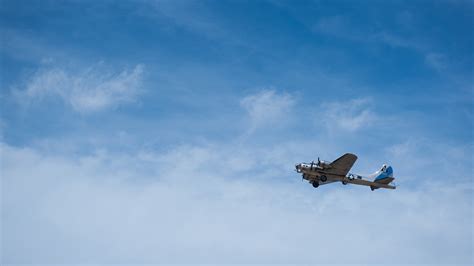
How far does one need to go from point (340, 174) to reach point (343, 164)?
301cm

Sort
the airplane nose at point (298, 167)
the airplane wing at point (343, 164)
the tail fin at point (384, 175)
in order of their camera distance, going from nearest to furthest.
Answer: the airplane wing at point (343, 164)
the airplane nose at point (298, 167)
the tail fin at point (384, 175)

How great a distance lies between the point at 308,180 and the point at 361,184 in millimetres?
8940

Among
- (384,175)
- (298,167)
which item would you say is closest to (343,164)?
(298,167)

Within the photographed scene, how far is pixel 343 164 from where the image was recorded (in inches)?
2926

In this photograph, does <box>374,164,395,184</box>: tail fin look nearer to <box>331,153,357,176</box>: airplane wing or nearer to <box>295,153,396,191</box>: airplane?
<box>295,153,396,191</box>: airplane

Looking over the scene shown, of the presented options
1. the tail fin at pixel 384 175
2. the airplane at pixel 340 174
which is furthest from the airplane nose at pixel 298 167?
the tail fin at pixel 384 175

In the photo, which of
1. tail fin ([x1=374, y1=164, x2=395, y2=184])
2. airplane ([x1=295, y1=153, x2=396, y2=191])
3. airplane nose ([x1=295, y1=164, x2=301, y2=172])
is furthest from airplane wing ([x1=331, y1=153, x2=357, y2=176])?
tail fin ([x1=374, y1=164, x2=395, y2=184])

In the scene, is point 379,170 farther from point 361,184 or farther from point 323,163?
point 323,163

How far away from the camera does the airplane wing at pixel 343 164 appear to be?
7276cm

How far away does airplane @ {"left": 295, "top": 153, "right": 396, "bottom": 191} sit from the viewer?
74312 millimetres

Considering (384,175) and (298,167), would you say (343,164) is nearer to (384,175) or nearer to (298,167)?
(298,167)

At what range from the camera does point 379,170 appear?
82062mm

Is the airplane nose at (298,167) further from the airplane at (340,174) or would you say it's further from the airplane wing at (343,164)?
the airplane wing at (343,164)

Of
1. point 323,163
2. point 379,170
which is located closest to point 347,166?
point 323,163
